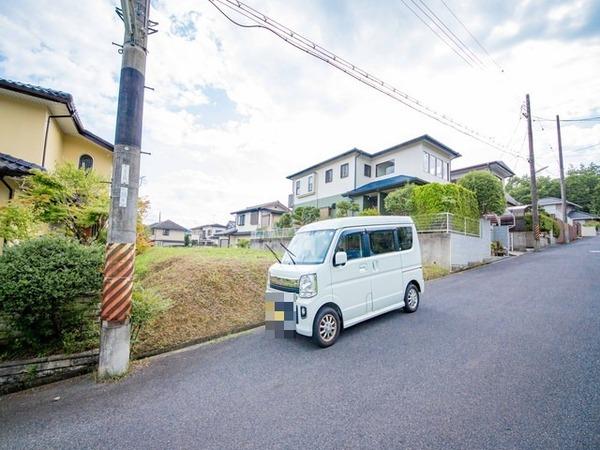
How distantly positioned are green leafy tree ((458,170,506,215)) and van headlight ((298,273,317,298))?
Answer: 44.4 feet

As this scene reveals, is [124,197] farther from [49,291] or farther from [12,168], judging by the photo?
[12,168]

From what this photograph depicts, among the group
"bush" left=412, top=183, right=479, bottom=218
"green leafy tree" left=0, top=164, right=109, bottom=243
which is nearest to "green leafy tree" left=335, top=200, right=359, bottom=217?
"bush" left=412, top=183, right=479, bottom=218

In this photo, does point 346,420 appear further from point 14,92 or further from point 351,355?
point 14,92

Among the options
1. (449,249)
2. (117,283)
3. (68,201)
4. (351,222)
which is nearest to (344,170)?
(449,249)

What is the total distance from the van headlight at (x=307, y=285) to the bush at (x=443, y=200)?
9.70 meters

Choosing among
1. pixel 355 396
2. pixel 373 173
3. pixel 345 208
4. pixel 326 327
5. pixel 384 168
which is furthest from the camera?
pixel 373 173

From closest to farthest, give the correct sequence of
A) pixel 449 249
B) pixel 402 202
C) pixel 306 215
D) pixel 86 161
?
pixel 449 249
pixel 86 161
pixel 402 202
pixel 306 215

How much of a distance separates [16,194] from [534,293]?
46.4 ft

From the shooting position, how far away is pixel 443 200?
38.0 feet

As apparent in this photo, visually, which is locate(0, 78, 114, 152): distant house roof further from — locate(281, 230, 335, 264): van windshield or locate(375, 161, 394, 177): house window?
locate(375, 161, 394, 177): house window

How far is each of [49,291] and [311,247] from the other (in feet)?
12.9

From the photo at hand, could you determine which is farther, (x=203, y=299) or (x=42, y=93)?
(x=42, y=93)

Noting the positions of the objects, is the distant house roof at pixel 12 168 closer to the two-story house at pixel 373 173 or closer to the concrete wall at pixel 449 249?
the concrete wall at pixel 449 249

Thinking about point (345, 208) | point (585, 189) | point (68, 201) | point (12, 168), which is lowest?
point (68, 201)
